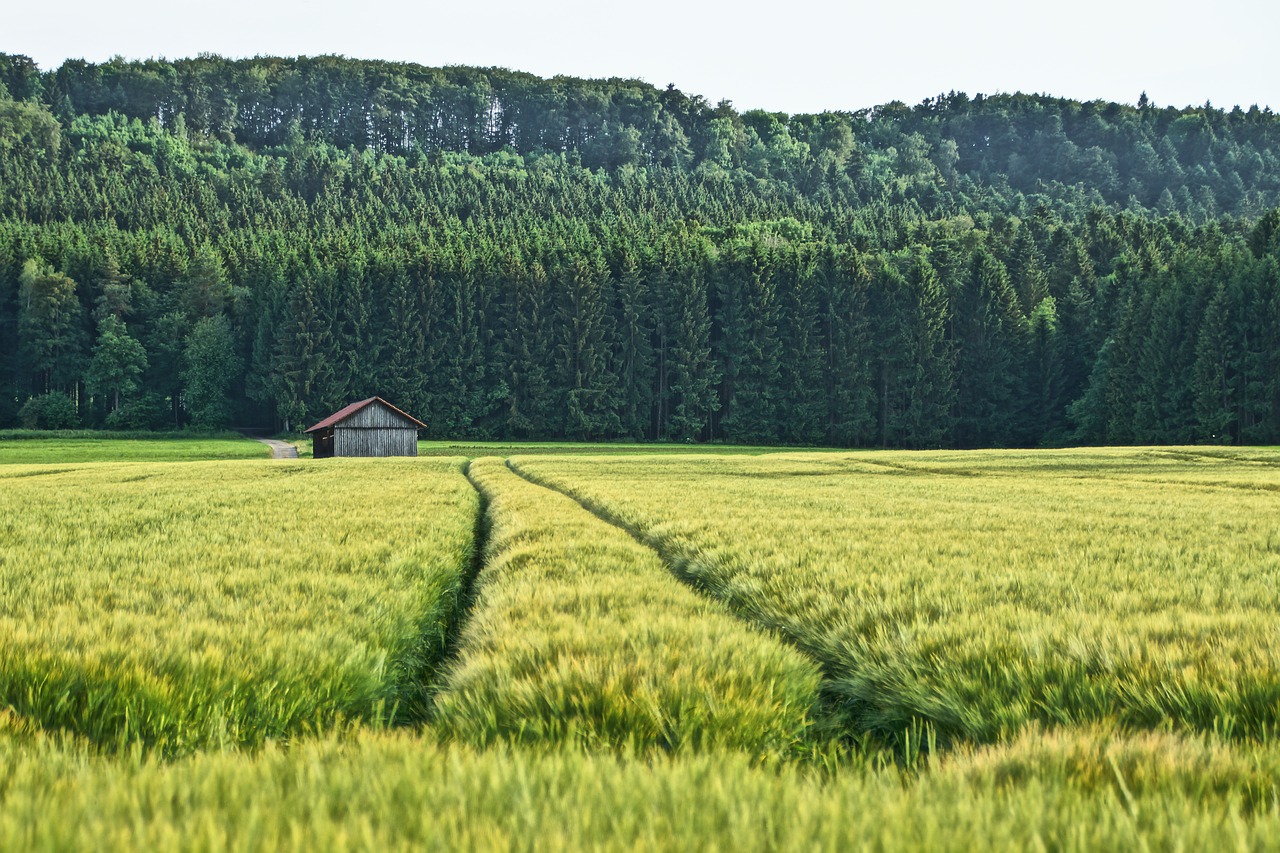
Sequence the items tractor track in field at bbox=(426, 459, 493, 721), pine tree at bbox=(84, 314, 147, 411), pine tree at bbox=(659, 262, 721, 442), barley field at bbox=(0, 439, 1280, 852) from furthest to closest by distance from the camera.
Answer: pine tree at bbox=(659, 262, 721, 442), pine tree at bbox=(84, 314, 147, 411), tractor track in field at bbox=(426, 459, 493, 721), barley field at bbox=(0, 439, 1280, 852)

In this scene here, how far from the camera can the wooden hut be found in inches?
2756

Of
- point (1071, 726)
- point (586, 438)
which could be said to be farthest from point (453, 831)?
point (586, 438)

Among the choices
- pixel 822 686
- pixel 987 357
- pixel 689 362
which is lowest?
pixel 822 686

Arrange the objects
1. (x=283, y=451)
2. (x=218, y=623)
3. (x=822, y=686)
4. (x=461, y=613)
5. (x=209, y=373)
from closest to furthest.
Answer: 1. (x=822, y=686)
2. (x=218, y=623)
3. (x=461, y=613)
4. (x=283, y=451)
5. (x=209, y=373)

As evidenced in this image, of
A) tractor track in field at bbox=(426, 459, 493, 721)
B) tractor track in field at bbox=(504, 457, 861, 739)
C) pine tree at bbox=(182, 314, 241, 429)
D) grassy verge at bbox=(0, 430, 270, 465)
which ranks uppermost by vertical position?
pine tree at bbox=(182, 314, 241, 429)

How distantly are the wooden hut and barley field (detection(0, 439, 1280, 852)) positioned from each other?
2388 inches

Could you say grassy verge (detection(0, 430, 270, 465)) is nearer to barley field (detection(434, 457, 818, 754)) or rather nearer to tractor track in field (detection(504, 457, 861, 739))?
tractor track in field (detection(504, 457, 861, 739))

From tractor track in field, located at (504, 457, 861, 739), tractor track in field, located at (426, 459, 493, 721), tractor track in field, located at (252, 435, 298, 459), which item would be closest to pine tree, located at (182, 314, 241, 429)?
tractor track in field, located at (252, 435, 298, 459)

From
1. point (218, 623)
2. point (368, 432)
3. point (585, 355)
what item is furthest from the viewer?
point (585, 355)

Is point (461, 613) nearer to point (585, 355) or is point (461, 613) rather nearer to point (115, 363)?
point (585, 355)

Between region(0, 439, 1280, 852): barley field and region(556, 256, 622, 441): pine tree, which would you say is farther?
region(556, 256, 622, 441): pine tree

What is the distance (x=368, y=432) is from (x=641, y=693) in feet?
233

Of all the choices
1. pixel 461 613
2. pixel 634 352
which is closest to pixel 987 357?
pixel 634 352

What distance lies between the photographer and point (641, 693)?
398cm
